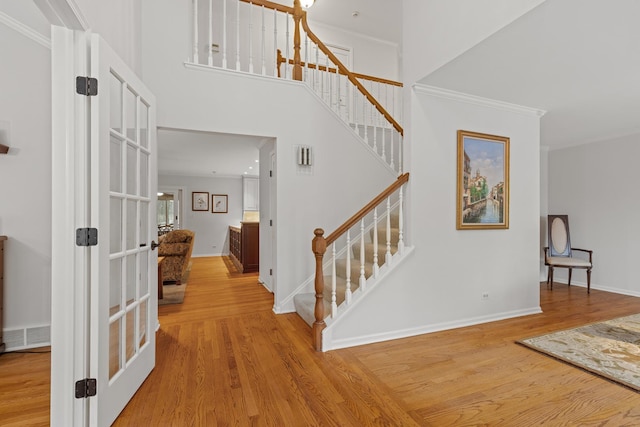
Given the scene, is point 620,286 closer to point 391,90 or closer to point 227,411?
point 391,90

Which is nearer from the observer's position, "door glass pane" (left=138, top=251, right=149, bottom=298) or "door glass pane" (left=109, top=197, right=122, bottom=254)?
"door glass pane" (left=109, top=197, right=122, bottom=254)

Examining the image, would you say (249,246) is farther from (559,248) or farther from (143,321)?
(559,248)

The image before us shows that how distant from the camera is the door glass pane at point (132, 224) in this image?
179cm

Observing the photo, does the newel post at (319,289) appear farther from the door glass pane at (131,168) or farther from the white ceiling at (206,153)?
the white ceiling at (206,153)

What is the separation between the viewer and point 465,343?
256cm

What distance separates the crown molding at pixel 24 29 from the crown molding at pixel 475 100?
10.6 ft

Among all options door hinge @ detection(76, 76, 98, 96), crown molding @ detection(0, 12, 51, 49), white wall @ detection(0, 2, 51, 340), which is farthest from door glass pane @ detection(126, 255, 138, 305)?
crown molding @ detection(0, 12, 51, 49)

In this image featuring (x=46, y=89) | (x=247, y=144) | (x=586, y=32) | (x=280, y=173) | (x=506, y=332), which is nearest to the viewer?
(x=586, y=32)

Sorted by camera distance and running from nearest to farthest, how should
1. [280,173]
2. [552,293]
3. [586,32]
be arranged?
[586,32]
[280,173]
[552,293]

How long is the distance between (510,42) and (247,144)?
3.69m

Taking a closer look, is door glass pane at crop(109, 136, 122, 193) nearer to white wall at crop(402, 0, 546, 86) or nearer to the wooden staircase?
the wooden staircase

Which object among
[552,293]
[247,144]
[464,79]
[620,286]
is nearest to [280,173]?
[247,144]

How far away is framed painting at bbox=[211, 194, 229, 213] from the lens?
330 inches

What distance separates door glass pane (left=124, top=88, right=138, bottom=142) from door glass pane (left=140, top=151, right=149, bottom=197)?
0.16 metres
